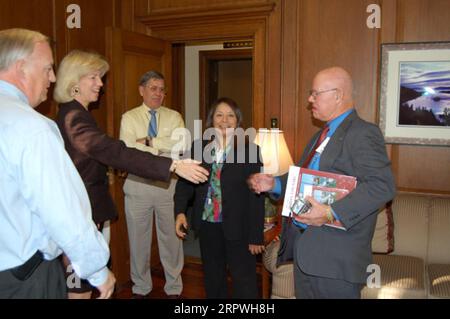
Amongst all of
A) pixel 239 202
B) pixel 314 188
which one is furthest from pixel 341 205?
pixel 239 202

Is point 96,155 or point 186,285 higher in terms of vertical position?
point 96,155

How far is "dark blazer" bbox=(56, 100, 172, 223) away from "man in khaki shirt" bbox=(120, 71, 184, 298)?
4.08ft

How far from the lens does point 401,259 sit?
310 cm

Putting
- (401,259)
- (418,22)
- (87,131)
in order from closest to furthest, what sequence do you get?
(87,131), (401,259), (418,22)

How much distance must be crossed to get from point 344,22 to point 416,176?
54.8 inches

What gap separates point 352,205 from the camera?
186cm

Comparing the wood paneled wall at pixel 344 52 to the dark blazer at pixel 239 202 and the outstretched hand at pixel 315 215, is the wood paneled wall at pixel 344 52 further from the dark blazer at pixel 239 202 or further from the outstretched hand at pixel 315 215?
the outstretched hand at pixel 315 215

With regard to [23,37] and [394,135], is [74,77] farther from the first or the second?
[394,135]

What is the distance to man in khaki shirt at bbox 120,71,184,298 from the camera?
3488 millimetres

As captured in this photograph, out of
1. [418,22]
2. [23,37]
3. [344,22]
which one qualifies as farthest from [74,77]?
[418,22]

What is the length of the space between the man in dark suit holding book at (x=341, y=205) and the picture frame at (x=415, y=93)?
1.59 m

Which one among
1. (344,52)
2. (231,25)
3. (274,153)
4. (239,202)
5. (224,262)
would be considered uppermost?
(231,25)

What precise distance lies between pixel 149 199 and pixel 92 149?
1483 millimetres

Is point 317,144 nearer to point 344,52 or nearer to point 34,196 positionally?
point 34,196
